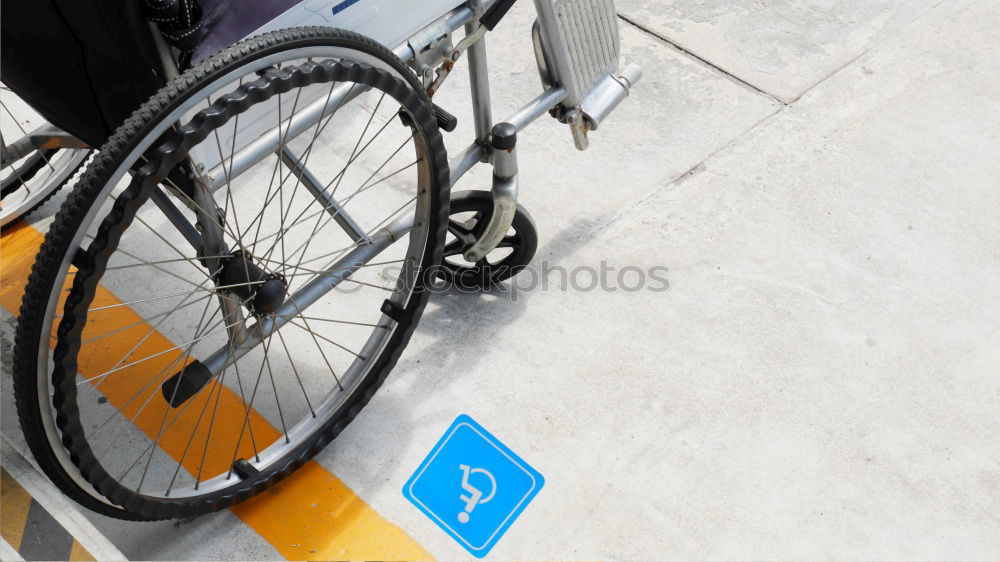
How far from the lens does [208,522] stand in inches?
85.4

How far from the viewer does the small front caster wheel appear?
8.04 ft

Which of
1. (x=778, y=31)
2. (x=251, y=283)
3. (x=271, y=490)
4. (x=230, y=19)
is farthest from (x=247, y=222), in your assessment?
(x=778, y=31)

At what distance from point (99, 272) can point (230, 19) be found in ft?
1.70

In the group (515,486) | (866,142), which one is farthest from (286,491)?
(866,142)

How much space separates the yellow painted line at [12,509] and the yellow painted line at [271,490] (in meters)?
0.32

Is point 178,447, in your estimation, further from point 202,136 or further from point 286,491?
point 202,136

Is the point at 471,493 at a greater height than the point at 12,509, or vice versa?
the point at 12,509

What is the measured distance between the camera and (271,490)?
2.24 meters

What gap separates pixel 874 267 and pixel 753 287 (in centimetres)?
35

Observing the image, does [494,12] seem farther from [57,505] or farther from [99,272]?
[57,505]

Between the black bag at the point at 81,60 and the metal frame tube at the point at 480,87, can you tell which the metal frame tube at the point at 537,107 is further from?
the black bag at the point at 81,60

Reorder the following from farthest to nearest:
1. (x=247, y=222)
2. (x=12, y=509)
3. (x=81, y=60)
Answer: (x=247, y=222) < (x=12, y=509) < (x=81, y=60)

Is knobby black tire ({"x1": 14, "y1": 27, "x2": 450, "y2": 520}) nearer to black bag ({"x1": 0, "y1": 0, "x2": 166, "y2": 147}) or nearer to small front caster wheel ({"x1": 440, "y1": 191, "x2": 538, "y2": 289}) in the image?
black bag ({"x1": 0, "y1": 0, "x2": 166, "y2": 147})

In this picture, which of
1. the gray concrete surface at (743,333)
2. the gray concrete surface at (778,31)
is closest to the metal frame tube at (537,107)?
the gray concrete surface at (743,333)
